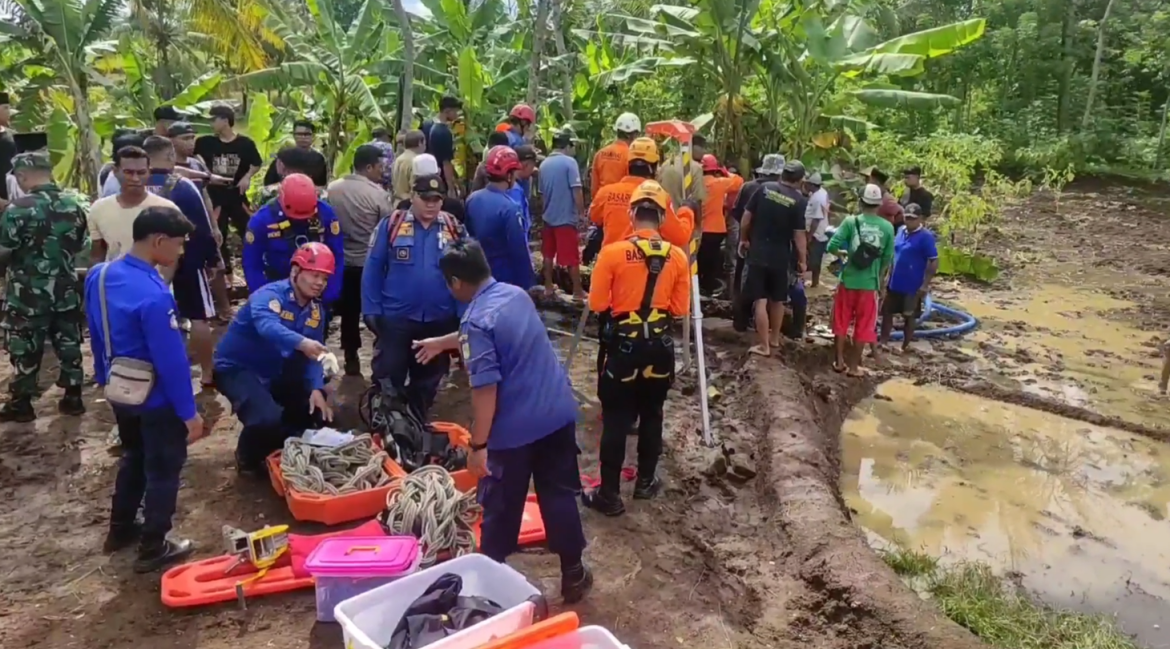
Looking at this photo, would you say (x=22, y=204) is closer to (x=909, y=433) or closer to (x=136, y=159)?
(x=136, y=159)

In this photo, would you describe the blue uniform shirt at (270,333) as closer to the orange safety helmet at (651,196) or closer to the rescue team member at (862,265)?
the orange safety helmet at (651,196)

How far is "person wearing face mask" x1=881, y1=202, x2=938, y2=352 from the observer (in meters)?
8.71

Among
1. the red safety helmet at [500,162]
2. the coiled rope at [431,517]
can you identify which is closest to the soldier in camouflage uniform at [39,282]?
the red safety helmet at [500,162]

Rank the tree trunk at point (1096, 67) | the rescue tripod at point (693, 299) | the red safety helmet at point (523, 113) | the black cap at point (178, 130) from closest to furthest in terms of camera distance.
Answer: the rescue tripod at point (693, 299) < the black cap at point (178, 130) < the red safety helmet at point (523, 113) < the tree trunk at point (1096, 67)

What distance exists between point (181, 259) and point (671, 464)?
12.8 feet

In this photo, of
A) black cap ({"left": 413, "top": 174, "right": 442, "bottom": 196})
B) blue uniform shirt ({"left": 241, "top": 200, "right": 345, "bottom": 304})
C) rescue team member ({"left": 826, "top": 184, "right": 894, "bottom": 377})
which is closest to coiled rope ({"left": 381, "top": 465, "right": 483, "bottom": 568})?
black cap ({"left": 413, "top": 174, "right": 442, "bottom": 196})

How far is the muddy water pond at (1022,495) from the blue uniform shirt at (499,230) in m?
2.99

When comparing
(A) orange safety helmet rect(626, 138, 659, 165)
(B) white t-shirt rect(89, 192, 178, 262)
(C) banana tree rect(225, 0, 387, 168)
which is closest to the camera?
(B) white t-shirt rect(89, 192, 178, 262)

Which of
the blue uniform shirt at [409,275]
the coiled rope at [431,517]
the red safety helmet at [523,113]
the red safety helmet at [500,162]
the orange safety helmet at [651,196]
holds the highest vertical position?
the red safety helmet at [523,113]

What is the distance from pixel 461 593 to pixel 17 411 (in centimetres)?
437

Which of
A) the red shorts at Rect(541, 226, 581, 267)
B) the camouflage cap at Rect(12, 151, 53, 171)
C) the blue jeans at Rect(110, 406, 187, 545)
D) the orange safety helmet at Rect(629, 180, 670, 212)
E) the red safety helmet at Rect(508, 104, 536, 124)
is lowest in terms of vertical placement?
the blue jeans at Rect(110, 406, 187, 545)

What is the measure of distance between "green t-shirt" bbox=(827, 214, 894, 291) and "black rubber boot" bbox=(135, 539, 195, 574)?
5.80 m

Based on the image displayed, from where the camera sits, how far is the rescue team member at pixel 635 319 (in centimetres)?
491

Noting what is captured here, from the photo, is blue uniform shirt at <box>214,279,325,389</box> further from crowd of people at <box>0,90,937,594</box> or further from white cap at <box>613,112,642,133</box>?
white cap at <box>613,112,642,133</box>
